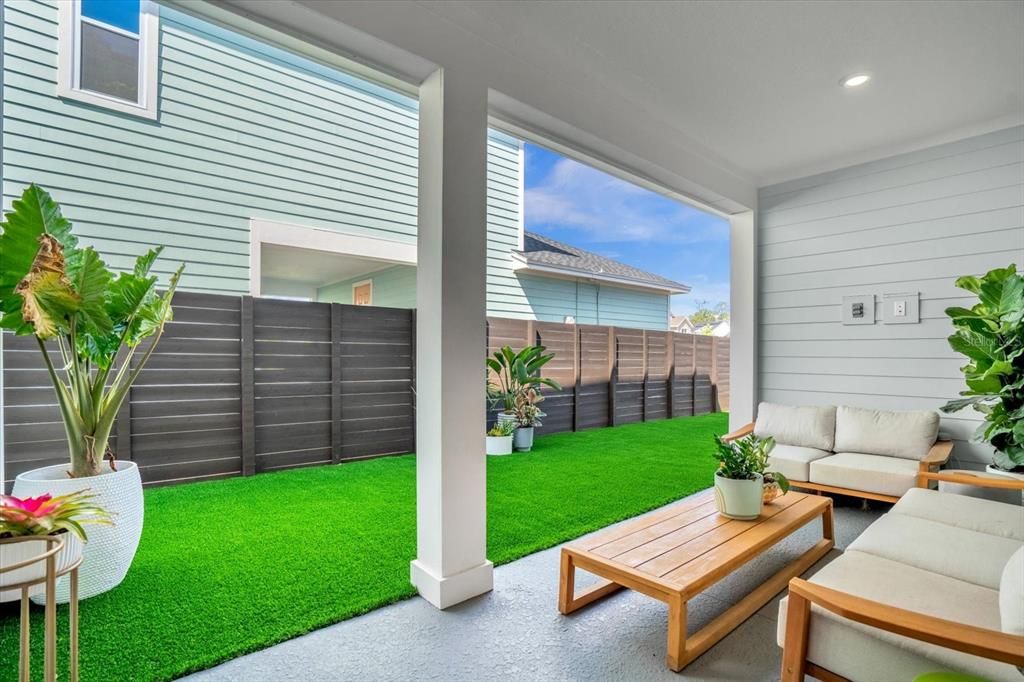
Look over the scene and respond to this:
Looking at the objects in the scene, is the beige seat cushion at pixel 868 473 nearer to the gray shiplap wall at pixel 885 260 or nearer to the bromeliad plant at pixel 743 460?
the gray shiplap wall at pixel 885 260

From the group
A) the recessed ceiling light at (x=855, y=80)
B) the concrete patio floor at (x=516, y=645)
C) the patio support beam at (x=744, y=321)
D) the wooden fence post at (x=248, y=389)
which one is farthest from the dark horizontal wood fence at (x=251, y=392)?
the recessed ceiling light at (x=855, y=80)

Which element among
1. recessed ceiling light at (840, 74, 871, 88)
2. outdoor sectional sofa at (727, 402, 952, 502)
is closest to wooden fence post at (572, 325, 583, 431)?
outdoor sectional sofa at (727, 402, 952, 502)

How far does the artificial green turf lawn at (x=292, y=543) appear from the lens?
2061 mm

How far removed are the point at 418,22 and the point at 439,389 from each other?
171 cm

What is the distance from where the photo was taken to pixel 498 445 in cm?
571

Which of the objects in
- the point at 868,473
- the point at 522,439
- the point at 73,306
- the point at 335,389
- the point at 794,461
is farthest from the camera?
the point at 522,439

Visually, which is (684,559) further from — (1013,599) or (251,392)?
(251,392)

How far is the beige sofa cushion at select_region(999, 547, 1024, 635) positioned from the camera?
129 centimetres

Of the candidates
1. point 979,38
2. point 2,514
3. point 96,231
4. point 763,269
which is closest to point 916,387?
point 763,269

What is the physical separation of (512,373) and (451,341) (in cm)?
373

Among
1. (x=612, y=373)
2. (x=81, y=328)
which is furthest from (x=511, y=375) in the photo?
(x=81, y=328)

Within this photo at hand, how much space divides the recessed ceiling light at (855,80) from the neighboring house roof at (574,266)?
4.93 metres

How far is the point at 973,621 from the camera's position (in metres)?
1.51

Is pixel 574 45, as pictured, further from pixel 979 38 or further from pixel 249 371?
pixel 249 371
